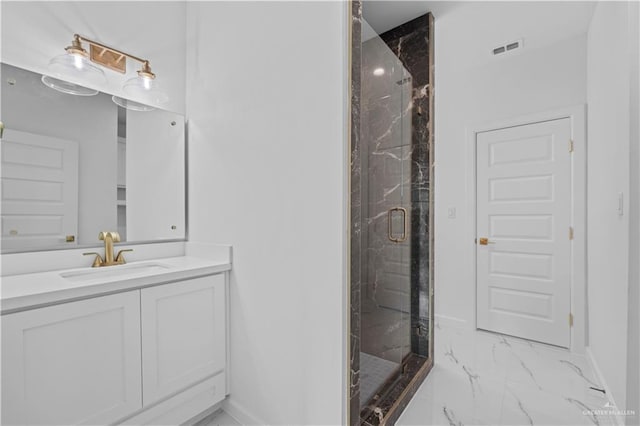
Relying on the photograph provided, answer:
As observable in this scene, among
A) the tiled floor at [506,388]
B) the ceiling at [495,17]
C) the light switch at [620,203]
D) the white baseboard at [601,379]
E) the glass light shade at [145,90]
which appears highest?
the ceiling at [495,17]

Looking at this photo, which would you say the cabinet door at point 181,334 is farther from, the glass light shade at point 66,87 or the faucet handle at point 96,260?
the glass light shade at point 66,87

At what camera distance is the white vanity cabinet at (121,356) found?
1.05 meters

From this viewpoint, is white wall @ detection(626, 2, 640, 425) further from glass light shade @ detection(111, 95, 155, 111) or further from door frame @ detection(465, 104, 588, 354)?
glass light shade @ detection(111, 95, 155, 111)

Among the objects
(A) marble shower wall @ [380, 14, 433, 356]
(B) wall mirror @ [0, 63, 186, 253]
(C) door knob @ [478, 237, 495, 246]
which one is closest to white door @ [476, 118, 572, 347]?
(C) door knob @ [478, 237, 495, 246]

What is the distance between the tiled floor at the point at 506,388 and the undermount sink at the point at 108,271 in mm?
1627

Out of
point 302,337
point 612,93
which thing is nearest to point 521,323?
point 612,93

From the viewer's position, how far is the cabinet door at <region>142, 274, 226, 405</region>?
4.44ft

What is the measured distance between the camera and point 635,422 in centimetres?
134

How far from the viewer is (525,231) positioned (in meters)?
2.68

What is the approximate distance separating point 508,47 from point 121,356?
137 inches

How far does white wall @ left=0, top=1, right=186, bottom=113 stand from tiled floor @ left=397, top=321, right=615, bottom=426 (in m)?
2.47

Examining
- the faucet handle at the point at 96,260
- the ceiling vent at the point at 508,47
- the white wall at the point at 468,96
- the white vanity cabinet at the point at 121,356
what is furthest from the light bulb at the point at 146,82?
the ceiling vent at the point at 508,47

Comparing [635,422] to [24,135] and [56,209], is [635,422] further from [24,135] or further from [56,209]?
[24,135]

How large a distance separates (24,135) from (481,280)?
3.47m
